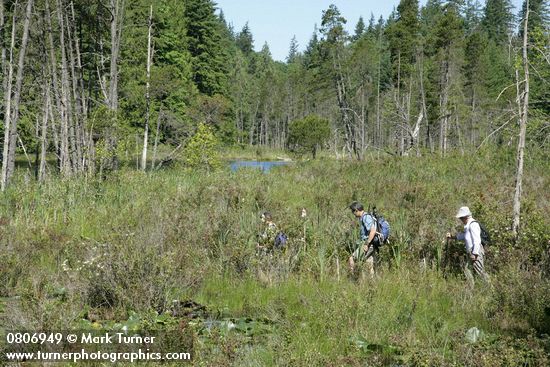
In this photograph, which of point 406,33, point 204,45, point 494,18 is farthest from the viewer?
point 494,18

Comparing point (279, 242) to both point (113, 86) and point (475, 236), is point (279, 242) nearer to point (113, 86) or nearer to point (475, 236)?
point (475, 236)

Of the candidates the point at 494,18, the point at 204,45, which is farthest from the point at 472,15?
the point at 204,45

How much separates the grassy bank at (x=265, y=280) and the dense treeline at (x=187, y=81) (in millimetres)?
2617

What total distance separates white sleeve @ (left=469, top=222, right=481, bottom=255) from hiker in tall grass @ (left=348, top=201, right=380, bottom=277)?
4.85 feet

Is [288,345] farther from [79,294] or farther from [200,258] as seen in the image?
[200,258]

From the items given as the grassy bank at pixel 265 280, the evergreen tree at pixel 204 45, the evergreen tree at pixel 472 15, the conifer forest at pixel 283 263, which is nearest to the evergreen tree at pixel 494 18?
the evergreen tree at pixel 472 15

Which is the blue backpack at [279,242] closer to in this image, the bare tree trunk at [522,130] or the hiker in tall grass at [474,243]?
the hiker in tall grass at [474,243]

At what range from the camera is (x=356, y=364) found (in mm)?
4277

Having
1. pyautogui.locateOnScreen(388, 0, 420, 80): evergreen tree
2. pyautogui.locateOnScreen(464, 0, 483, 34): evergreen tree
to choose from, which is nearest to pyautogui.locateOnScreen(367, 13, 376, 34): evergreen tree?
pyautogui.locateOnScreen(464, 0, 483, 34): evergreen tree

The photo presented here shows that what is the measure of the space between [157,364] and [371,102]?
7175 cm

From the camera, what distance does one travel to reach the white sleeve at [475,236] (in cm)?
718

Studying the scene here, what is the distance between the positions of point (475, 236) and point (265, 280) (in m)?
3.06

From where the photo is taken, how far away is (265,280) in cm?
721

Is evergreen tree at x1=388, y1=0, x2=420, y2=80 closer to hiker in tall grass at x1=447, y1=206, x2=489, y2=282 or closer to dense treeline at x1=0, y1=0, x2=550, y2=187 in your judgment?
dense treeline at x1=0, y1=0, x2=550, y2=187
